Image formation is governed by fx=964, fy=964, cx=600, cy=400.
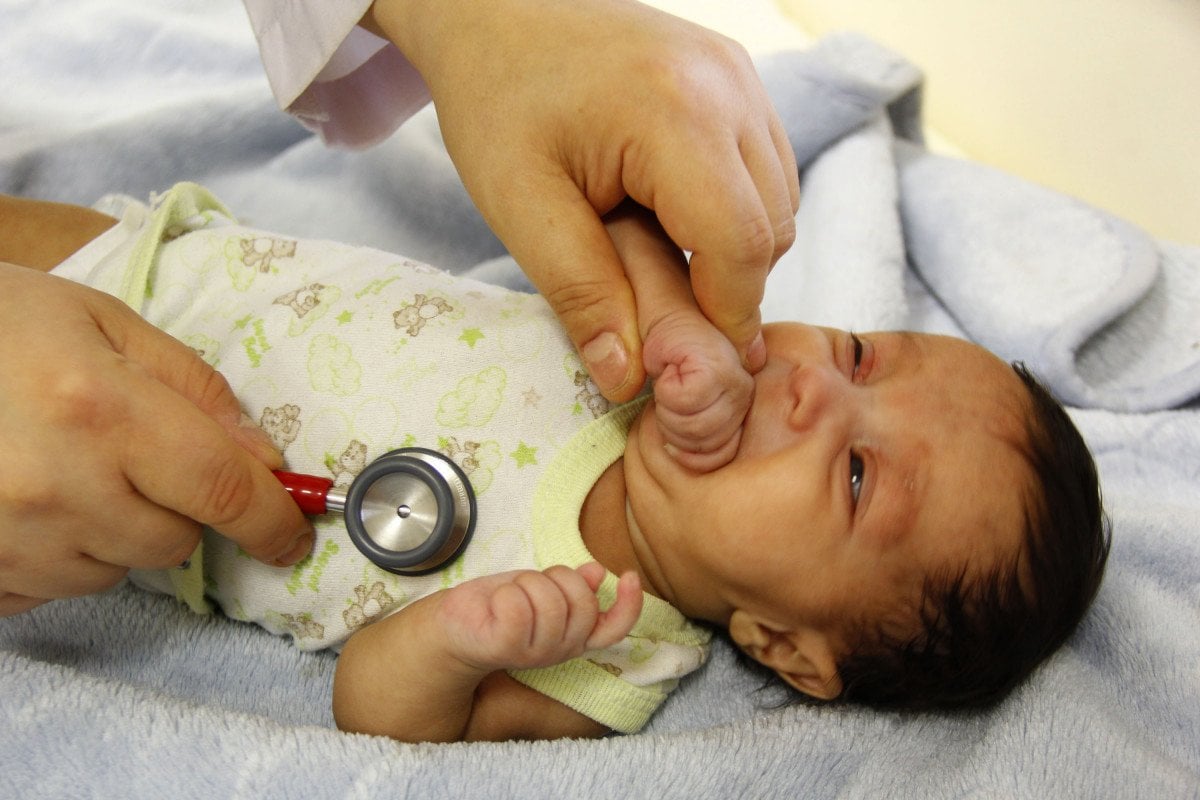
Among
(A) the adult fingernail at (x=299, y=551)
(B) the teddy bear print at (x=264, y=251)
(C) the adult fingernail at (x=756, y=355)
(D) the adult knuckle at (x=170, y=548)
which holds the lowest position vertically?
(A) the adult fingernail at (x=299, y=551)

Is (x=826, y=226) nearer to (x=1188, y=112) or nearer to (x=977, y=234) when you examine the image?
(x=977, y=234)

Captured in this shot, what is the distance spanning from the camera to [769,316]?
180cm

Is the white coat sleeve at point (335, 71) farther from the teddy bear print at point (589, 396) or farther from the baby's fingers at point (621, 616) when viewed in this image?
the baby's fingers at point (621, 616)

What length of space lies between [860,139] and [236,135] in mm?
1182

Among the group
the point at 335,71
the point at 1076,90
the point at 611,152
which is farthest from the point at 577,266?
the point at 1076,90

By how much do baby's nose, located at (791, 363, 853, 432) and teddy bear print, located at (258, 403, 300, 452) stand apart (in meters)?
0.58

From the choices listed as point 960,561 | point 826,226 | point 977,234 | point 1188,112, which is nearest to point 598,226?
point 960,561

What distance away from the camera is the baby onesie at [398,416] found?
112 cm

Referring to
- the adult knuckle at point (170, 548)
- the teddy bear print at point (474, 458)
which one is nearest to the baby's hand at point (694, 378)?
the teddy bear print at point (474, 458)

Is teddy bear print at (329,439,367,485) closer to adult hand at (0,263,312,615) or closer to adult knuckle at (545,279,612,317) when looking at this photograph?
adult hand at (0,263,312,615)

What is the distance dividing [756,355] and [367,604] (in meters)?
0.53

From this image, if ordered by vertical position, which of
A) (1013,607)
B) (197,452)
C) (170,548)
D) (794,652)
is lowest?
(794,652)

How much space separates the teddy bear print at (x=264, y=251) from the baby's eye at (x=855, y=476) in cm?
78

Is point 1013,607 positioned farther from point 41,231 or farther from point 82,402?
point 41,231
